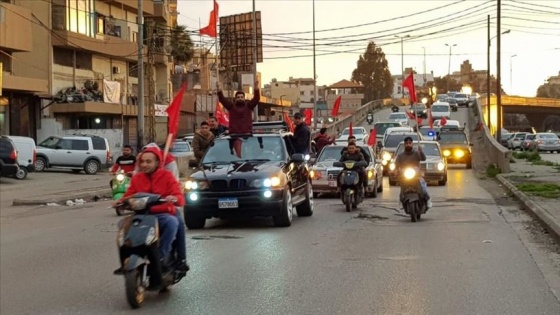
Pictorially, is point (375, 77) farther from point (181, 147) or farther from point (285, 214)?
point (285, 214)

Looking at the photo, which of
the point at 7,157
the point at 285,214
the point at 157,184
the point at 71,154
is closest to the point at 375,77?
the point at 71,154

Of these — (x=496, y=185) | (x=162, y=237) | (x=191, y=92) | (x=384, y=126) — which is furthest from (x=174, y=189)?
(x=191, y=92)

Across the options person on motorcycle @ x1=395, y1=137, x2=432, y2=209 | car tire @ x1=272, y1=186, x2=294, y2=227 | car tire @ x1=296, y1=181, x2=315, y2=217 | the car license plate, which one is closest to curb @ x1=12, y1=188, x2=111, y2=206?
car tire @ x1=296, y1=181, x2=315, y2=217

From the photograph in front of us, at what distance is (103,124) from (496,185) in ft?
97.2

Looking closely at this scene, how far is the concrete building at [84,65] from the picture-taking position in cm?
4131

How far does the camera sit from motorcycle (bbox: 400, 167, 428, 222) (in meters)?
14.9

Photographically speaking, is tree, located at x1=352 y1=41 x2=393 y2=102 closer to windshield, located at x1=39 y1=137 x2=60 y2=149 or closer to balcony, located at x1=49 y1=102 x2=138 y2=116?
balcony, located at x1=49 y1=102 x2=138 y2=116

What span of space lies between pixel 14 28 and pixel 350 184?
2370 centimetres

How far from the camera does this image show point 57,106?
138ft

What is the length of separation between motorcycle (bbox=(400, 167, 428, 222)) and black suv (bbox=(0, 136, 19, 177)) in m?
18.2

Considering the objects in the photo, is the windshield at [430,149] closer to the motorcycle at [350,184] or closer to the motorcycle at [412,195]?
the motorcycle at [350,184]

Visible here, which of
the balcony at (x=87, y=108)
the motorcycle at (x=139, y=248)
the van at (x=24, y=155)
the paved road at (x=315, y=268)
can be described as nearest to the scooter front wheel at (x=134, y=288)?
the motorcycle at (x=139, y=248)

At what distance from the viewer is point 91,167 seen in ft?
117

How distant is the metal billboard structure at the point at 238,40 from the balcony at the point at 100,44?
7.53 metres
